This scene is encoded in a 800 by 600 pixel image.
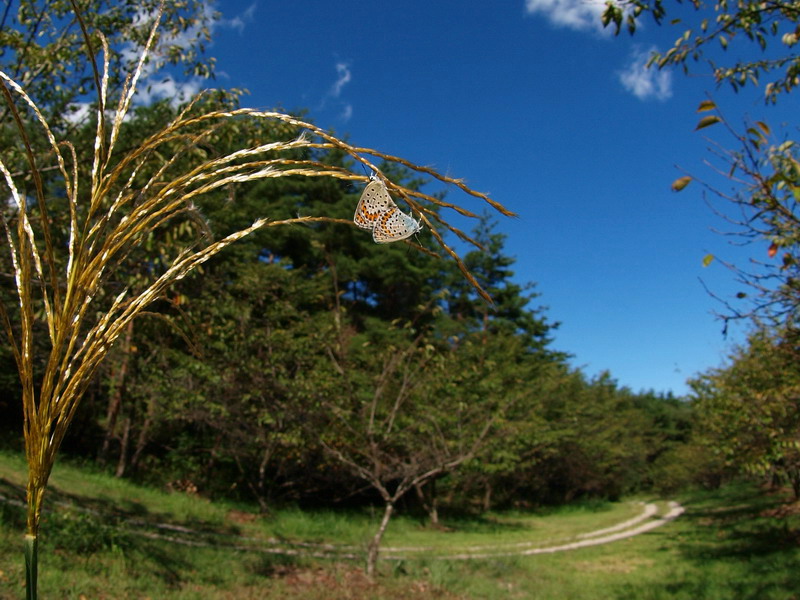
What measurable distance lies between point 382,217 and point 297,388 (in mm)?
10202

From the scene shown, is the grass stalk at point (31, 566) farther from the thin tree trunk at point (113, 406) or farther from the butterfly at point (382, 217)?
the thin tree trunk at point (113, 406)

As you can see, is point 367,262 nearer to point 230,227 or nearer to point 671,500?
point 230,227

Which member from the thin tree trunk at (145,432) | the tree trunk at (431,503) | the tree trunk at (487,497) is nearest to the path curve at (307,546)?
the tree trunk at (431,503)

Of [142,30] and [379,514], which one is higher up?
[142,30]

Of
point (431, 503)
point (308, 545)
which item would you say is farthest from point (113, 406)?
point (431, 503)

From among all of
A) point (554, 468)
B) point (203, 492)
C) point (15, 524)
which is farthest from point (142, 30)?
point (554, 468)

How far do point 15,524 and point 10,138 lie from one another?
168 inches

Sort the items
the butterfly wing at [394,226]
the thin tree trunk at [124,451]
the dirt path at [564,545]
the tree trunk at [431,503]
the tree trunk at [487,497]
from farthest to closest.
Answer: the tree trunk at [487,497], the tree trunk at [431,503], the thin tree trunk at [124,451], the dirt path at [564,545], the butterfly wing at [394,226]

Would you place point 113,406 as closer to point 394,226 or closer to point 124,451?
point 124,451

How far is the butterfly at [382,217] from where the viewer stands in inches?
34.8

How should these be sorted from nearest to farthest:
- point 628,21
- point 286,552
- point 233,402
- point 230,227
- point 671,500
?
point 628,21, point 286,552, point 233,402, point 230,227, point 671,500

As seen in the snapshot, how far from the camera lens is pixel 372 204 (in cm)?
93

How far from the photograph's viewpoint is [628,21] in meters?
3.45

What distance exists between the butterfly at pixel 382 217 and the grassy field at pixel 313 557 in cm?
538
